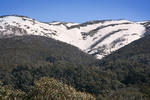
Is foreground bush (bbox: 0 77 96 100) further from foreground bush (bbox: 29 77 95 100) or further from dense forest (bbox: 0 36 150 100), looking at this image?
dense forest (bbox: 0 36 150 100)

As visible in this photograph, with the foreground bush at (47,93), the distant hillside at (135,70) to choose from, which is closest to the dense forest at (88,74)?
the distant hillside at (135,70)

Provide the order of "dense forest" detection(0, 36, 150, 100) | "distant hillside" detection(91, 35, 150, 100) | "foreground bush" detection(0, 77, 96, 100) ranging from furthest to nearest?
"distant hillside" detection(91, 35, 150, 100), "dense forest" detection(0, 36, 150, 100), "foreground bush" detection(0, 77, 96, 100)

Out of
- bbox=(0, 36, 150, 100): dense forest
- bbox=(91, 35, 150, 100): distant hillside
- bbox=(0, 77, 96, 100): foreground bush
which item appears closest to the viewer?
bbox=(0, 77, 96, 100): foreground bush

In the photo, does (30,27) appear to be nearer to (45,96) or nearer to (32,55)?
(32,55)

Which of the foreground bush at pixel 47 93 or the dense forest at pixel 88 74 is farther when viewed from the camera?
the dense forest at pixel 88 74

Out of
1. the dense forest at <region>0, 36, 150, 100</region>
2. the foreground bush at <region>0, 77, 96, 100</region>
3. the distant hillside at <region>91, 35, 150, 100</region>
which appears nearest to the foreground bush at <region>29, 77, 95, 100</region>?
the foreground bush at <region>0, 77, 96, 100</region>

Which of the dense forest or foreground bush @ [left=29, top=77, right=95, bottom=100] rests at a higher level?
foreground bush @ [left=29, top=77, right=95, bottom=100]

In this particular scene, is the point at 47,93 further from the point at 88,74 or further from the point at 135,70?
the point at 135,70

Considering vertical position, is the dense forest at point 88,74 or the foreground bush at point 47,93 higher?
the foreground bush at point 47,93

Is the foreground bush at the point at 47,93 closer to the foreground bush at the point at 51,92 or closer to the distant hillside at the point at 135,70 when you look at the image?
the foreground bush at the point at 51,92

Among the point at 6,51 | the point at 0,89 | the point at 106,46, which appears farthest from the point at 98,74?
the point at 106,46

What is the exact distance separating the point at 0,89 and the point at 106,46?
6207 inches

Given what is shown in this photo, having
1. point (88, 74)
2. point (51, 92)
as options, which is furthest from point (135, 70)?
point (51, 92)

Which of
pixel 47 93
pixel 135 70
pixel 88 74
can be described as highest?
pixel 47 93
